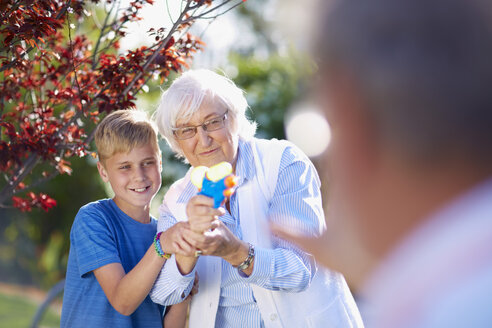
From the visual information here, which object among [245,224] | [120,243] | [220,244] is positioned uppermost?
[220,244]

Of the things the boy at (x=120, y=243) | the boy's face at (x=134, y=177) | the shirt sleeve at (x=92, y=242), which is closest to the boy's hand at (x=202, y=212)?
the boy at (x=120, y=243)

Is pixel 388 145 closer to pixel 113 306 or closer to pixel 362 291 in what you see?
pixel 362 291

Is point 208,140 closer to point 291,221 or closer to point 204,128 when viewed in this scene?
point 204,128

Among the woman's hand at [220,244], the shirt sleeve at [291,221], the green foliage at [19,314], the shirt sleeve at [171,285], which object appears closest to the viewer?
the woman's hand at [220,244]

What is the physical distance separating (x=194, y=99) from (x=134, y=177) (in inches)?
20.0

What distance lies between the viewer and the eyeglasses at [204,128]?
263cm

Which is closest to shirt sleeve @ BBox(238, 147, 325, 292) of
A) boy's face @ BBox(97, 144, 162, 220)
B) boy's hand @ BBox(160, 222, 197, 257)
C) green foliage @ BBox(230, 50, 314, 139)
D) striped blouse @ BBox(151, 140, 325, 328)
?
striped blouse @ BBox(151, 140, 325, 328)

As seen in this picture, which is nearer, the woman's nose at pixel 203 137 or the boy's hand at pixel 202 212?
the boy's hand at pixel 202 212

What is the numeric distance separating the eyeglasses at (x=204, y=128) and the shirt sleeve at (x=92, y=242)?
0.56m

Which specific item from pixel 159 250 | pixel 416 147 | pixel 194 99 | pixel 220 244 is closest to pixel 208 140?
pixel 194 99

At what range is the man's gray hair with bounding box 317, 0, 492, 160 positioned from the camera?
622mm

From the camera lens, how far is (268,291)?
240 cm

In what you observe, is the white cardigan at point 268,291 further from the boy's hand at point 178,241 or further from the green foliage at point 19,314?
the green foliage at point 19,314

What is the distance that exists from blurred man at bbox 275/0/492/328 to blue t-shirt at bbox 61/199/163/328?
6.40 feet
